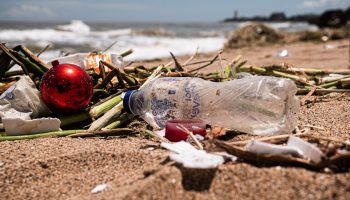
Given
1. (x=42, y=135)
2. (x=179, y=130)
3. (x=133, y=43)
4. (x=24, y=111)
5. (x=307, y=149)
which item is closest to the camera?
(x=307, y=149)

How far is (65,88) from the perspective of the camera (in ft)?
5.86

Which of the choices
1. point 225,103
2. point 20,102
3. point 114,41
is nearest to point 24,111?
point 20,102

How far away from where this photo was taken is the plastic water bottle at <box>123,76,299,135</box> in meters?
1.67

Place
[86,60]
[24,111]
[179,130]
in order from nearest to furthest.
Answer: [179,130]
[24,111]
[86,60]

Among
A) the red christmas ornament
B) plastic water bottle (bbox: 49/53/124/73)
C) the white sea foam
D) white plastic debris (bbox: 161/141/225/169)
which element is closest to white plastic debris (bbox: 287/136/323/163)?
white plastic debris (bbox: 161/141/225/169)

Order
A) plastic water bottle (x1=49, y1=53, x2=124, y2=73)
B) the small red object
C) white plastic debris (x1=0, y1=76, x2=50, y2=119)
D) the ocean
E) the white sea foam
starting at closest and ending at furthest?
the small red object < white plastic debris (x1=0, y1=76, x2=50, y2=119) < plastic water bottle (x1=49, y1=53, x2=124, y2=73) < the ocean < the white sea foam

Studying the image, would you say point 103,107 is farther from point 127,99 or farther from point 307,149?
point 307,149

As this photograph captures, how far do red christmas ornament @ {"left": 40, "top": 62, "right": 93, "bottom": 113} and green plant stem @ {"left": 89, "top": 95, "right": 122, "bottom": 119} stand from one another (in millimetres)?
80

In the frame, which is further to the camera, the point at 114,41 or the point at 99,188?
the point at 114,41

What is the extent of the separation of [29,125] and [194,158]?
918 mm

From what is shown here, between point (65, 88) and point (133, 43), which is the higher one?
point (65, 88)

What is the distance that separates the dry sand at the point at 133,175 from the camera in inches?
43.6

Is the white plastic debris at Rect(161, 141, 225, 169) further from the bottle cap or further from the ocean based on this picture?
the ocean

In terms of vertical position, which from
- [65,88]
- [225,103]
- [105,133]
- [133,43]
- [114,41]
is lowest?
[114,41]
